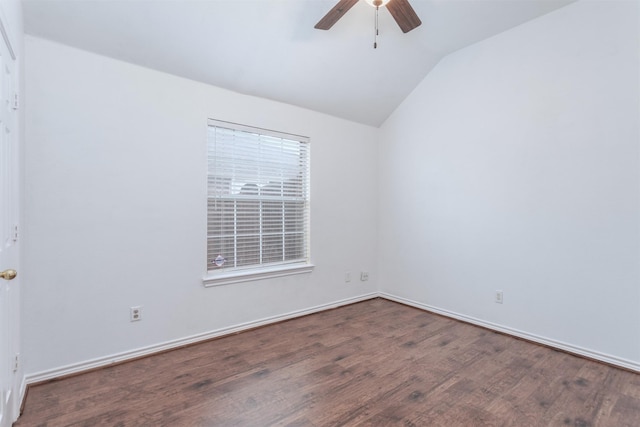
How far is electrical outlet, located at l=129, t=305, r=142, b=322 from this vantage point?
8.23ft

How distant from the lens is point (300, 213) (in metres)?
3.66

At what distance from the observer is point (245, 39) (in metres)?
2.63

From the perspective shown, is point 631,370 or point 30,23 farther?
point 631,370

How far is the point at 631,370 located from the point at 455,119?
260cm

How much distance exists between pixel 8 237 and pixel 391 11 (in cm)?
257

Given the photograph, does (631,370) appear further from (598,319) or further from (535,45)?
(535,45)

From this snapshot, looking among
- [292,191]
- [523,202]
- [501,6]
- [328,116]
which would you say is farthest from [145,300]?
[501,6]

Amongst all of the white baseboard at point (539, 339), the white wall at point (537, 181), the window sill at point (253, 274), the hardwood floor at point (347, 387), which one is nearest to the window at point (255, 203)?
the window sill at point (253, 274)

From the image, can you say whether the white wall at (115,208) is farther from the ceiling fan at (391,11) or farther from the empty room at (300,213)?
the ceiling fan at (391,11)

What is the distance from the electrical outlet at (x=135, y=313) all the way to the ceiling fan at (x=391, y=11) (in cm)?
256

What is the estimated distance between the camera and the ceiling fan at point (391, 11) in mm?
2025

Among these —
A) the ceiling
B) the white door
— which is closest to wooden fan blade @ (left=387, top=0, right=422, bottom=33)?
the ceiling

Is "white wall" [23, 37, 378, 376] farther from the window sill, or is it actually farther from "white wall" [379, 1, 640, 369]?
"white wall" [379, 1, 640, 369]

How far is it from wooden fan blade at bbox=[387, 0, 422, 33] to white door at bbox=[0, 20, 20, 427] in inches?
82.9
